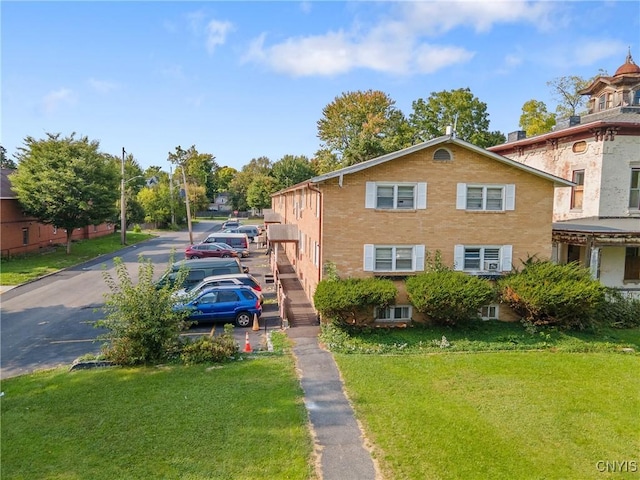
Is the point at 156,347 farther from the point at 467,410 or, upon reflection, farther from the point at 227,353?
the point at 467,410

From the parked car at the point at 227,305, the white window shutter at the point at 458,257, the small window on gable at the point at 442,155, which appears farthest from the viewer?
the parked car at the point at 227,305

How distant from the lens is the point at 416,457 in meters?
8.27

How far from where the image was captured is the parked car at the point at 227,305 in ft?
57.5

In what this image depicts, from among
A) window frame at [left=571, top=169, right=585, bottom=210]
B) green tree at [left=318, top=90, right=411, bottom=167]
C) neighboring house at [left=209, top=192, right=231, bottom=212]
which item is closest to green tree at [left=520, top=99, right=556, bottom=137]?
green tree at [left=318, top=90, right=411, bottom=167]

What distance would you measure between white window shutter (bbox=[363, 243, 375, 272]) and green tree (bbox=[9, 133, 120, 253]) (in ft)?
87.0

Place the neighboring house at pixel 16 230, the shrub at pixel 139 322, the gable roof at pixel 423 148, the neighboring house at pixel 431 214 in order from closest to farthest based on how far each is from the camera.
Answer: the shrub at pixel 139 322 < the gable roof at pixel 423 148 < the neighboring house at pixel 431 214 < the neighboring house at pixel 16 230

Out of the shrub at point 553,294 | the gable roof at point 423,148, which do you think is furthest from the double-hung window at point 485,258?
the gable roof at point 423,148

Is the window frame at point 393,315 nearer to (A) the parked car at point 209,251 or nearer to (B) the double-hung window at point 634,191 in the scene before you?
(B) the double-hung window at point 634,191

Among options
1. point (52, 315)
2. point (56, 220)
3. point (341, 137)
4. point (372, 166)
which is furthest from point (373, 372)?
point (341, 137)

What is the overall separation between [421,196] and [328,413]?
31.8 ft

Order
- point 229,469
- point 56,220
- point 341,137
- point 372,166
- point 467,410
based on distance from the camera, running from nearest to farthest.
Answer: point 229,469
point 467,410
point 372,166
point 56,220
point 341,137

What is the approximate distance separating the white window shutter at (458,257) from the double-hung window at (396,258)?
4.39 feet

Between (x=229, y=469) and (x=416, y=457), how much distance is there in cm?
344

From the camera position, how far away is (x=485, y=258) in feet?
57.8
